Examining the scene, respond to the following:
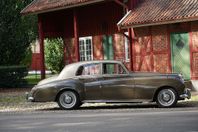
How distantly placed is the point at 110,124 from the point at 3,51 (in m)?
19.8

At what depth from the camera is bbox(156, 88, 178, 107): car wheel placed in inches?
648

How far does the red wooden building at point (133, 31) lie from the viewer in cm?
2313

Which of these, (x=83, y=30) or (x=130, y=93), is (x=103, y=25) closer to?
(x=83, y=30)

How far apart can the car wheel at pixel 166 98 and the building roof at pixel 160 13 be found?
19.6ft

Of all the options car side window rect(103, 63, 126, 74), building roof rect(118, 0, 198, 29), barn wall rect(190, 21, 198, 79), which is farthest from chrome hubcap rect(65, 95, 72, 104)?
barn wall rect(190, 21, 198, 79)

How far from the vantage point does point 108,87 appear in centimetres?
1653

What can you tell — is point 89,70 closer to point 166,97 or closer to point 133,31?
point 166,97

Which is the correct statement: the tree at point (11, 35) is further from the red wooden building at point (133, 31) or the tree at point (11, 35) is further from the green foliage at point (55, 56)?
the green foliage at point (55, 56)

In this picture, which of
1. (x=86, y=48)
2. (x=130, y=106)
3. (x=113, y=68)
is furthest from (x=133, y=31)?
Answer: (x=113, y=68)

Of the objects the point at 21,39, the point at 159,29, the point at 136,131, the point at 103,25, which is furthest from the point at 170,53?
the point at 136,131

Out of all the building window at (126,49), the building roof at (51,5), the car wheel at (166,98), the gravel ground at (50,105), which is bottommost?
the gravel ground at (50,105)

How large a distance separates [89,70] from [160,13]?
774cm

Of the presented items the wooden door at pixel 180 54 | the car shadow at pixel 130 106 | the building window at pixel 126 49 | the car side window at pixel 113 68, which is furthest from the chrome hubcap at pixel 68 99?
the building window at pixel 126 49

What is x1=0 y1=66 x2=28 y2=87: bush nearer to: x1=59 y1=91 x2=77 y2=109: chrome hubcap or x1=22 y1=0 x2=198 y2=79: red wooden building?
x1=22 y1=0 x2=198 y2=79: red wooden building
